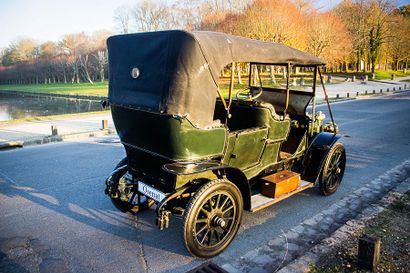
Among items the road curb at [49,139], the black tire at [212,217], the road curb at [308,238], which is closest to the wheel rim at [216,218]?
the black tire at [212,217]

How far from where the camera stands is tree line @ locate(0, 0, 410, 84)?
33.8 metres

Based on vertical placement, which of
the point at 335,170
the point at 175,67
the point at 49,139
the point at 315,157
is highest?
the point at 175,67

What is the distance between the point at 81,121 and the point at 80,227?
35.7ft

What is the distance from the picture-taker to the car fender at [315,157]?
17.8 feet

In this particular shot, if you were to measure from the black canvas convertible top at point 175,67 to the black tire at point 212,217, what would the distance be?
0.83 meters

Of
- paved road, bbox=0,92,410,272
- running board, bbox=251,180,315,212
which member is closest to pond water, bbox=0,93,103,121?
paved road, bbox=0,92,410,272

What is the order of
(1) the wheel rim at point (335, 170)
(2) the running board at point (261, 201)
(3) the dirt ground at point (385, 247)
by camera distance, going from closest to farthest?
(3) the dirt ground at point (385, 247) → (2) the running board at point (261, 201) → (1) the wheel rim at point (335, 170)

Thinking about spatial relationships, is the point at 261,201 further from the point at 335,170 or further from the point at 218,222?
the point at 335,170

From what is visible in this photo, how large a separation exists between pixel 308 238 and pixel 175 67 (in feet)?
9.47

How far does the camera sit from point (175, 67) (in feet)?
11.4

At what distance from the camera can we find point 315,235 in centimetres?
434

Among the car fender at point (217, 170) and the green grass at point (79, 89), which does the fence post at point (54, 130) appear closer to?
the car fender at point (217, 170)

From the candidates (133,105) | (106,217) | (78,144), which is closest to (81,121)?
(78,144)

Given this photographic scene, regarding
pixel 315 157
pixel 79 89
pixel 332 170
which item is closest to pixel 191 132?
pixel 315 157
